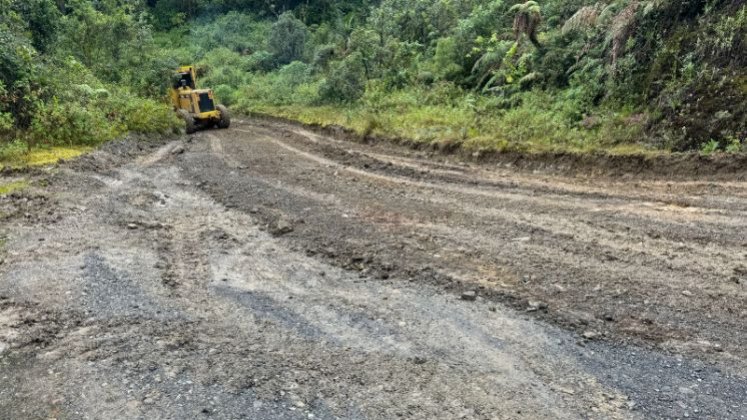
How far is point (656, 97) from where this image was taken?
1106cm

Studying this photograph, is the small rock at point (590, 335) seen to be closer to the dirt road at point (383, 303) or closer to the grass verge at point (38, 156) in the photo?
the dirt road at point (383, 303)

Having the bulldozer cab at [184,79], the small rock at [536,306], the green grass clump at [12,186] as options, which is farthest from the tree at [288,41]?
the small rock at [536,306]

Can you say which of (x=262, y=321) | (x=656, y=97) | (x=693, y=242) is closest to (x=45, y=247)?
(x=262, y=321)

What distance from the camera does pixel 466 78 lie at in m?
18.0

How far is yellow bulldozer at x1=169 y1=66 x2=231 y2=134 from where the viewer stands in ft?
66.2

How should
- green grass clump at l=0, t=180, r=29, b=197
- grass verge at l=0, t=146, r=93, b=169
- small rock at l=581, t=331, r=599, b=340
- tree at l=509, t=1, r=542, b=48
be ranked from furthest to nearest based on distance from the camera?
tree at l=509, t=1, r=542, b=48, grass verge at l=0, t=146, r=93, b=169, green grass clump at l=0, t=180, r=29, b=197, small rock at l=581, t=331, r=599, b=340

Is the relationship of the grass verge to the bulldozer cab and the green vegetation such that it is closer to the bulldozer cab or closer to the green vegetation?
the green vegetation

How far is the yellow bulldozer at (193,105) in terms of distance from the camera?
20.2 meters

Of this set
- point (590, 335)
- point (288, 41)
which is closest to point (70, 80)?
point (590, 335)

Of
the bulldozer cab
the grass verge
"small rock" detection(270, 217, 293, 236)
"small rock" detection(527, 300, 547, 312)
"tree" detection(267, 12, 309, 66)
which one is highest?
"tree" detection(267, 12, 309, 66)

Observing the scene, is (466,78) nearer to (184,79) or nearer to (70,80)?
(184,79)

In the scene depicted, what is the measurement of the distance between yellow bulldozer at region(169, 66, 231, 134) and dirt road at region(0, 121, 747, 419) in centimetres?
1085

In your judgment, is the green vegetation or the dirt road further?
the green vegetation

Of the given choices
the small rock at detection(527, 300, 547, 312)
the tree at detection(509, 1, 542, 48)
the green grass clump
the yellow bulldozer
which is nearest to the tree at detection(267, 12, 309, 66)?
the yellow bulldozer
